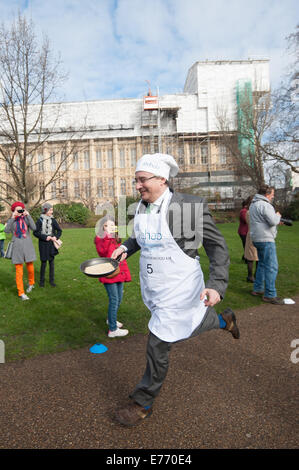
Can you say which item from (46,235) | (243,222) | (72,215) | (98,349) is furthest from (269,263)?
(72,215)

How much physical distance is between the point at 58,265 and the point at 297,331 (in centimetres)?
803

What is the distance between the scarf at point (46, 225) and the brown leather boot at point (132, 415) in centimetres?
614

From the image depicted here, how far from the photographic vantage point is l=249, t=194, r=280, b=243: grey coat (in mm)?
6633

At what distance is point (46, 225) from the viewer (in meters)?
8.60

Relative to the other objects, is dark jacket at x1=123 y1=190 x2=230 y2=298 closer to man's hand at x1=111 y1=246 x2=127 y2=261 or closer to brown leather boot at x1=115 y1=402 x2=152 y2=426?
man's hand at x1=111 y1=246 x2=127 y2=261

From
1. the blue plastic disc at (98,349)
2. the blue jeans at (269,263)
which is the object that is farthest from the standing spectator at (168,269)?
the blue jeans at (269,263)

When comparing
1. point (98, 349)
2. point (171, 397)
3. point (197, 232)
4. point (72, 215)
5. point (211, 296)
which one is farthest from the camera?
point (72, 215)

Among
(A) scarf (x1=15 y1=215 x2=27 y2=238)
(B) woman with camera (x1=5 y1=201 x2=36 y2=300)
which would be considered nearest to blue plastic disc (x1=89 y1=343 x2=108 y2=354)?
(B) woman with camera (x1=5 y1=201 x2=36 y2=300)

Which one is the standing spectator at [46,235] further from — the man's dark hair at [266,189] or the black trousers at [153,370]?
the black trousers at [153,370]

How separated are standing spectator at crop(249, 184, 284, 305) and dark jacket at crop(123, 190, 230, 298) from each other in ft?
13.1

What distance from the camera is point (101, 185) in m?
63.4

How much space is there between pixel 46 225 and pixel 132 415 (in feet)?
20.8

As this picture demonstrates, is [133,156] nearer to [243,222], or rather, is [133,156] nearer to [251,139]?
[251,139]

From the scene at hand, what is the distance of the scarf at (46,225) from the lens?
28.0 feet
